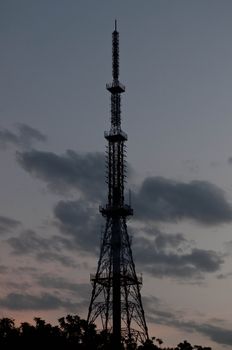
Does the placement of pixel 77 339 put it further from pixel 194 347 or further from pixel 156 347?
pixel 194 347

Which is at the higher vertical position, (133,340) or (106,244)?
(106,244)

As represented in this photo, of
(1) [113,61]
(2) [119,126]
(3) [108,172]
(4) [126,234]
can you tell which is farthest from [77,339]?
(1) [113,61]

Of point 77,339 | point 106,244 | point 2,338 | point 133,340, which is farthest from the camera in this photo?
point 106,244

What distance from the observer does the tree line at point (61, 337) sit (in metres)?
92.8

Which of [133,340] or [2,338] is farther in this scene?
[133,340]

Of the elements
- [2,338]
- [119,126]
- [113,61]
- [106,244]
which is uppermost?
[113,61]

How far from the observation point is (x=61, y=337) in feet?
321

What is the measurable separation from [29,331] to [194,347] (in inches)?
1102

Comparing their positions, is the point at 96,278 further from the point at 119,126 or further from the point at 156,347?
the point at 119,126

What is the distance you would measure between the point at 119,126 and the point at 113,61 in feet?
39.8

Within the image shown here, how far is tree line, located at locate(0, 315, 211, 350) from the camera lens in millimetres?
92750

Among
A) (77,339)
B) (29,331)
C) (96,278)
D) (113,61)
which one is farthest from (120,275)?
(113,61)

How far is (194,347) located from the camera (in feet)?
355

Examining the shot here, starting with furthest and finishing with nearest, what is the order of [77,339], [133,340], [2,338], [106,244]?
[106,244] < [133,340] < [77,339] < [2,338]
